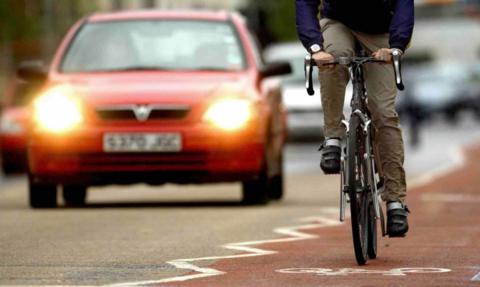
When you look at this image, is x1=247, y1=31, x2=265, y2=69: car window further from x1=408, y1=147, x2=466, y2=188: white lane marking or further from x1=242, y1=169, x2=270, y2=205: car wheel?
x1=408, y1=147, x2=466, y2=188: white lane marking

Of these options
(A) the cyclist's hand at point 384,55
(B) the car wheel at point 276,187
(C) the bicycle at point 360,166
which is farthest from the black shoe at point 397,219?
(B) the car wheel at point 276,187

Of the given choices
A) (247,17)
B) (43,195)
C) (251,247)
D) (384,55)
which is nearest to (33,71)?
(43,195)

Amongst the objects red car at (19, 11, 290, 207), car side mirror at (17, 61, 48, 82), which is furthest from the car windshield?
car side mirror at (17, 61, 48, 82)

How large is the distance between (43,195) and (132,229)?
312 centimetres

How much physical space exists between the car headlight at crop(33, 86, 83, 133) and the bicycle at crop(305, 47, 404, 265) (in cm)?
529

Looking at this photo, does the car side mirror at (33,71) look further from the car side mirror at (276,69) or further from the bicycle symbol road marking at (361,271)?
the bicycle symbol road marking at (361,271)

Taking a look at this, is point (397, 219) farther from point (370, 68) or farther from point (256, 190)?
point (256, 190)

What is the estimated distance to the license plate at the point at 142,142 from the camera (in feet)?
49.1

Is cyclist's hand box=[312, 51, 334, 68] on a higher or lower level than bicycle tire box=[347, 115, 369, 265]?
higher

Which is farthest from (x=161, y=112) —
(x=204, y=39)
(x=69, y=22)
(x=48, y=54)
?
(x=69, y=22)

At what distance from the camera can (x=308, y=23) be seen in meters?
9.92

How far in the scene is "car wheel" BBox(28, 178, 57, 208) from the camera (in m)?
15.4

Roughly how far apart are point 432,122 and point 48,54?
24.6m

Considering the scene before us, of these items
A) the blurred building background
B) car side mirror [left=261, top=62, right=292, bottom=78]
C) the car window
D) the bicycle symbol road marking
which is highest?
the blurred building background
